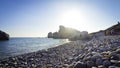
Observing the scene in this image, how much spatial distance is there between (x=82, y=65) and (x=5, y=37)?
123 metres

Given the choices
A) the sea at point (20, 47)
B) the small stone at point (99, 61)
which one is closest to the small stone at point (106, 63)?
the small stone at point (99, 61)

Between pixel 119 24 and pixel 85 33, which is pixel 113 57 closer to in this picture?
pixel 119 24

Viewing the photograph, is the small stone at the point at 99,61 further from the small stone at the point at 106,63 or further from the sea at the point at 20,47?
the sea at the point at 20,47

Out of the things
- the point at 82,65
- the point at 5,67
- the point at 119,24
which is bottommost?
the point at 5,67

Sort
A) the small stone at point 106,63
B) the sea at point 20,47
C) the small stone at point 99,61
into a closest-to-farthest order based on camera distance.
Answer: the small stone at point 106,63, the small stone at point 99,61, the sea at point 20,47

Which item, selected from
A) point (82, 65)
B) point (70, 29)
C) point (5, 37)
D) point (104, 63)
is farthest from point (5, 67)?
point (70, 29)

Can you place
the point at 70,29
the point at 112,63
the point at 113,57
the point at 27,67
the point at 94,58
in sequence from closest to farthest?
the point at 112,63 → the point at 113,57 → the point at 94,58 → the point at 27,67 → the point at 70,29

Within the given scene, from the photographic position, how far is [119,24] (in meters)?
50.3

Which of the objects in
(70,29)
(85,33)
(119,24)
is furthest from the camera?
(70,29)

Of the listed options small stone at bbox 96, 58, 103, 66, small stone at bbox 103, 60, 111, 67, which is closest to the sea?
small stone at bbox 96, 58, 103, 66

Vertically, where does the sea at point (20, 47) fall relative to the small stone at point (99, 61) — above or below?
below

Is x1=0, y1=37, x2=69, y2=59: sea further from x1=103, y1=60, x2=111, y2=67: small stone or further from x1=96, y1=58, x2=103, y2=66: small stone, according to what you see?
x1=103, y1=60, x2=111, y2=67: small stone

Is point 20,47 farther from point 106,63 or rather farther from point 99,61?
point 106,63

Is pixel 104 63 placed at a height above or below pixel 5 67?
above
